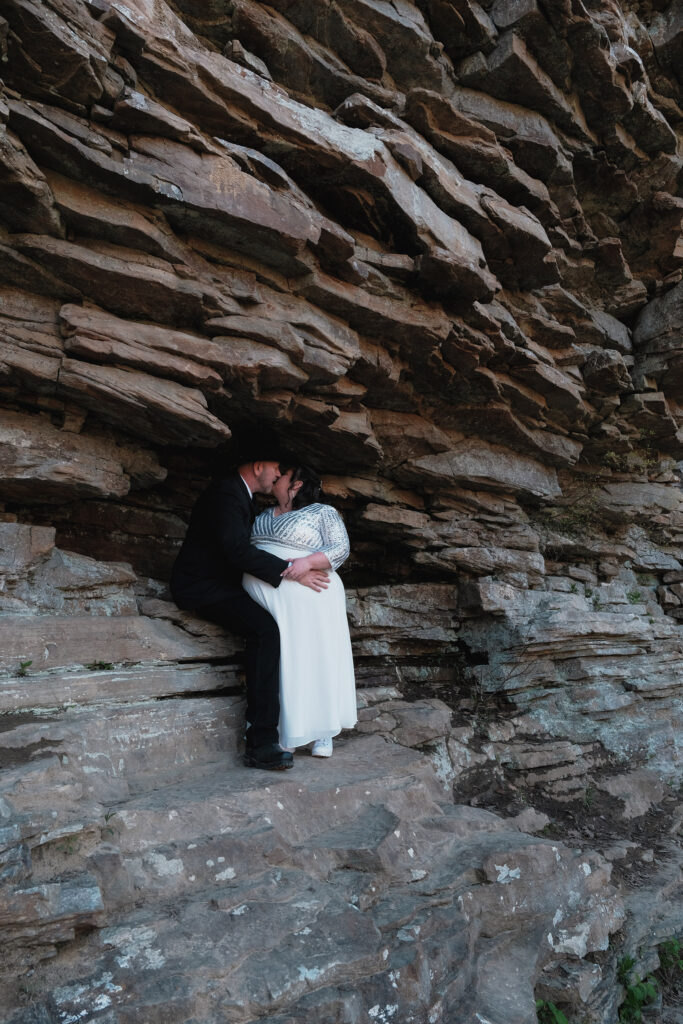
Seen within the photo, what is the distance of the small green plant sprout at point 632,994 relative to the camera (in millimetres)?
5062

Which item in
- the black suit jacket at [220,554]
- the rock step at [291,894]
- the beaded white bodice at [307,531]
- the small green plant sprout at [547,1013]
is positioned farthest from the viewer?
the beaded white bodice at [307,531]

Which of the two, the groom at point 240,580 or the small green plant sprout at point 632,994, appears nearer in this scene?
the groom at point 240,580

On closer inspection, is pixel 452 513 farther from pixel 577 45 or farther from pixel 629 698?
pixel 577 45

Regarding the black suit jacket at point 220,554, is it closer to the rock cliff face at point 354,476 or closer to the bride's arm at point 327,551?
the bride's arm at point 327,551

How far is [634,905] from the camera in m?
5.66

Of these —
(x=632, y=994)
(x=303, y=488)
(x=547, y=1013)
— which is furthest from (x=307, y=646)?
(x=632, y=994)

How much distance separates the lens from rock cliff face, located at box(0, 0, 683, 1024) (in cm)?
364

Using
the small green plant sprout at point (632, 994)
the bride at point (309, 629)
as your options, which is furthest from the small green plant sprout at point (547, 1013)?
the bride at point (309, 629)

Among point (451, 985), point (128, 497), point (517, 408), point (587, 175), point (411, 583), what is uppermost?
point (587, 175)

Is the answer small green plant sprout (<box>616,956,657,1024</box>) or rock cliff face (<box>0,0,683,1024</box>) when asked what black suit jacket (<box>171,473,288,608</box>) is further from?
small green plant sprout (<box>616,956,657,1024</box>)

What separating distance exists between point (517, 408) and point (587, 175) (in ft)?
11.0

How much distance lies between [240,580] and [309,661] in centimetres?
95

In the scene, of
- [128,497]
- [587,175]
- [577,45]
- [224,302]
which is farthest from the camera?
[587,175]

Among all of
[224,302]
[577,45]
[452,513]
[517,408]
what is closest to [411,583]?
[452,513]
